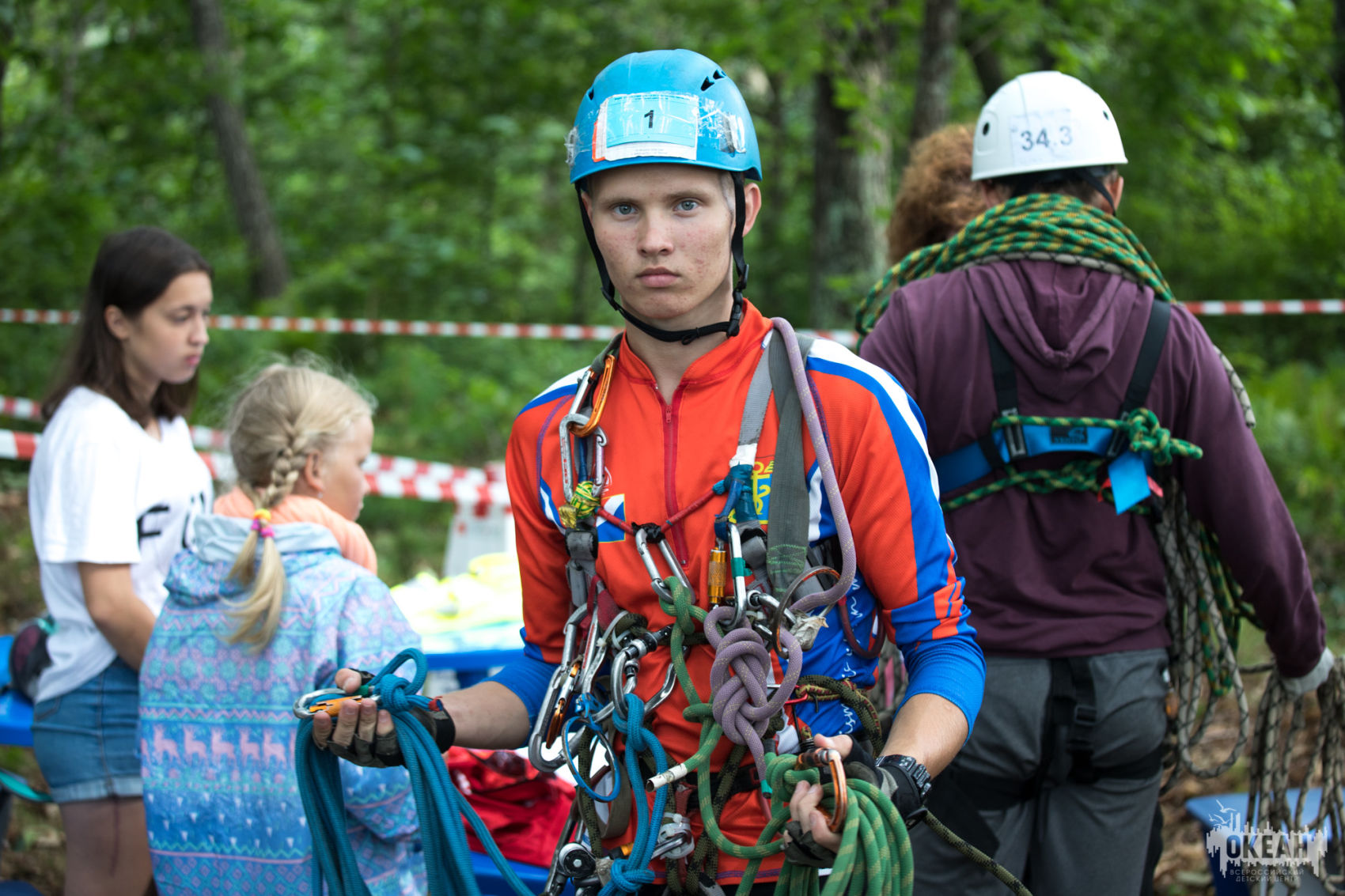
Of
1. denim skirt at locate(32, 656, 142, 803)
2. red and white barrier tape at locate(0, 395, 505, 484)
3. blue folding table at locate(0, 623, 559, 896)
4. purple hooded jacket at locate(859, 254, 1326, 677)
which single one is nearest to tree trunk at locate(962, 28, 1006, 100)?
red and white barrier tape at locate(0, 395, 505, 484)

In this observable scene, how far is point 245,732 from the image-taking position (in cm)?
250

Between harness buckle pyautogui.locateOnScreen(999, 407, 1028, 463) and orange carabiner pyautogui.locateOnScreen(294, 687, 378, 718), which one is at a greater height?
harness buckle pyautogui.locateOnScreen(999, 407, 1028, 463)

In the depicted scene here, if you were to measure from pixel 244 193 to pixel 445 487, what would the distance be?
5555 millimetres

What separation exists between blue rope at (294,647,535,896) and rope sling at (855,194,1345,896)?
4.12 feet

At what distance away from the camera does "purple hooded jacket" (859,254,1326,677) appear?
2389 mm

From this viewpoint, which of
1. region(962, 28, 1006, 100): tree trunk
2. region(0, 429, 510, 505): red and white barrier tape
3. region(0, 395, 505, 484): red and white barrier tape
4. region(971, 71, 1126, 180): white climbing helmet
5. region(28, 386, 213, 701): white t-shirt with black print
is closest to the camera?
region(971, 71, 1126, 180): white climbing helmet

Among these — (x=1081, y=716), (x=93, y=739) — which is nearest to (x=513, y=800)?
(x=93, y=739)

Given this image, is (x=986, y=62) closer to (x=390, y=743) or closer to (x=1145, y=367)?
(x=1145, y=367)

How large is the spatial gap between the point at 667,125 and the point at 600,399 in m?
0.46

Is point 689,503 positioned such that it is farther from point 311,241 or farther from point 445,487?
point 311,241

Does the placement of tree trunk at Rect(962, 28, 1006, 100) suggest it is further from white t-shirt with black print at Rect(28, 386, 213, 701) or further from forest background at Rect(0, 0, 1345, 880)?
white t-shirt with black print at Rect(28, 386, 213, 701)

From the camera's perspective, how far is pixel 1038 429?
2.38 meters

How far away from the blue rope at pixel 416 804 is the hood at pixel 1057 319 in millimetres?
1430

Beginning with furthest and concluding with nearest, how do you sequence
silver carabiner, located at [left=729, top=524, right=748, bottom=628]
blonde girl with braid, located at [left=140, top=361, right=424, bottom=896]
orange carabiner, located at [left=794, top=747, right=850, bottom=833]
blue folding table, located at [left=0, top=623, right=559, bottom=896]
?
blue folding table, located at [left=0, top=623, right=559, bottom=896] < blonde girl with braid, located at [left=140, top=361, right=424, bottom=896] < silver carabiner, located at [left=729, top=524, right=748, bottom=628] < orange carabiner, located at [left=794, top=747, right=850, bottom=833]
